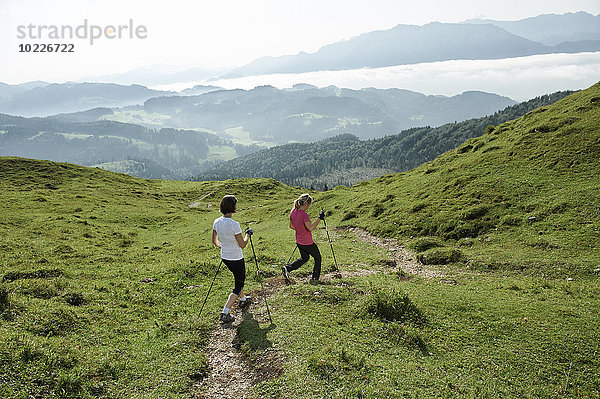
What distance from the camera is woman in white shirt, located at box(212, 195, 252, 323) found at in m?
12.5

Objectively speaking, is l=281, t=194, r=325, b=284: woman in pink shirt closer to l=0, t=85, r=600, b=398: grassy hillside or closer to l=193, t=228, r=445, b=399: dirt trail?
l=0, t=85, r=600, b=398: grassy hillside

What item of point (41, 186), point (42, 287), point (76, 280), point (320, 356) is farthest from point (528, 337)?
point (41, 186)

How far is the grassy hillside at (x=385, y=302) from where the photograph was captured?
29.9 ft

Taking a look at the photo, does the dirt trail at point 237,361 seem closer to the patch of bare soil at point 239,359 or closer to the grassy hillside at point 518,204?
the patch of bare soil at point 239,359

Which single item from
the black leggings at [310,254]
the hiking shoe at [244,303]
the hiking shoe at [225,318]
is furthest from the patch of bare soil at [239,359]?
the black leggings at [310,254]

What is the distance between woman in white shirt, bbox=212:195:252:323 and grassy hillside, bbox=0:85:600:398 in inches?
56.5

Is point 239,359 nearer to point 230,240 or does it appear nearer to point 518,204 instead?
point 230,240

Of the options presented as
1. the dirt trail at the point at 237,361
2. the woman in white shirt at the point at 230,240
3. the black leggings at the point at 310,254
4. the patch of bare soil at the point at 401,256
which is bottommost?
the patch of bare soil at the point at 401,256

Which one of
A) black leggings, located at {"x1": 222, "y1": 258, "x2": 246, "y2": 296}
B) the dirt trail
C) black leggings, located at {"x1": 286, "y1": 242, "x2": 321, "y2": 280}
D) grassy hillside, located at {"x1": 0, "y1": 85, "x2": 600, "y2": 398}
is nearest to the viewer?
grassy hillside, located at {"x1": 0, "y1": 85, "x2": 600, "y2": 398}

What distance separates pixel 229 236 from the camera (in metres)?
12.6

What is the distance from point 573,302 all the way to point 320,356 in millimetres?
11151

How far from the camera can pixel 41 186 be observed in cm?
6775

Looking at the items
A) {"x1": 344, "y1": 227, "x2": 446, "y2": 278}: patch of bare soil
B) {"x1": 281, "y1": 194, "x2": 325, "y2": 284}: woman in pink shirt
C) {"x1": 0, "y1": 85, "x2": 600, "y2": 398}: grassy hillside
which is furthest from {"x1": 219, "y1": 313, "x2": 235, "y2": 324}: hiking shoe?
{"x1": 344, "y1": 227, "x2": 446, "y2": 278}: patch of bare soil

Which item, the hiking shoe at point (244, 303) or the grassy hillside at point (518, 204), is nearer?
the hiking shoe at point (244, 303)
